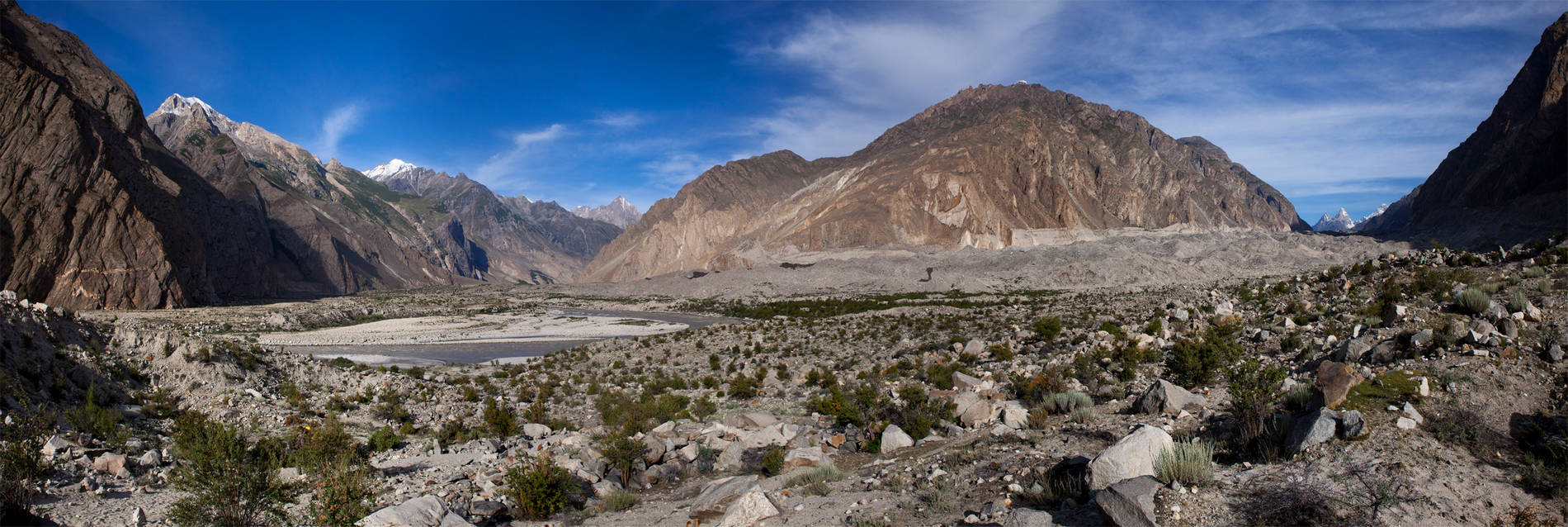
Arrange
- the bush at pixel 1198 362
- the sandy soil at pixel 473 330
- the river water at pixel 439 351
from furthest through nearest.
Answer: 1. the sandy soil at pixel 473 330
2. the river water at pixel 439 351
3. the bush at pixel 1198 362

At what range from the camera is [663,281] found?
115m

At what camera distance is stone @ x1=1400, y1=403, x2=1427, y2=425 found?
6.14 meters

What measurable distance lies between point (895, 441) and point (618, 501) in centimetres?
437

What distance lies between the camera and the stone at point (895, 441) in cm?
1033

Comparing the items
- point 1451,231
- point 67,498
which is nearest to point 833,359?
point 67,498

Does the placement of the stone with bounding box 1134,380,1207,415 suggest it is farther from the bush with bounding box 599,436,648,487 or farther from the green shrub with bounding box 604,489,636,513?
the bush with bounding box 599,436,648,487

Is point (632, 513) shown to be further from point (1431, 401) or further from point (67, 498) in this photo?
point (1431, 401)

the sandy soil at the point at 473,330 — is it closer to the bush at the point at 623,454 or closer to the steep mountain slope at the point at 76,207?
the steep mountain slope at the point at 76,207

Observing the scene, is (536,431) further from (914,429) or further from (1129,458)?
(1129,458)

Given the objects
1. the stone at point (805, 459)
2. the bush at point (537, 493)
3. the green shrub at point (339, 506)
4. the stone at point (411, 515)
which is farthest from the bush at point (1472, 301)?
the green shrub at point (339, 506)

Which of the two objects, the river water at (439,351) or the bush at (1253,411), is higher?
the bush at (1253,411)

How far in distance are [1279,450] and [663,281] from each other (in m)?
112

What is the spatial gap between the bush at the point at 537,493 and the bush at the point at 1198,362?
10340mm

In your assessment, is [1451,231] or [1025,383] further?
[1451,231]
